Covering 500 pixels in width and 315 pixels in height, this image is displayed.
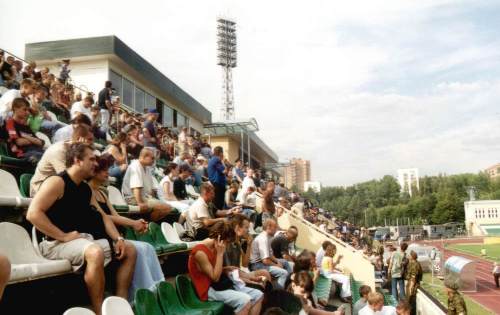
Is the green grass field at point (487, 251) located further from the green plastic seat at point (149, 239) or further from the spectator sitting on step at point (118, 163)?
the green plastic seat at point (149, 239)

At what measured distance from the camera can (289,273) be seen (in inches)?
297

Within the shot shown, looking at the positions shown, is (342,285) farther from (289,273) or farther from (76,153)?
(76,153)

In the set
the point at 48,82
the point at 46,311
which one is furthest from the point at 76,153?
the point at 48,82

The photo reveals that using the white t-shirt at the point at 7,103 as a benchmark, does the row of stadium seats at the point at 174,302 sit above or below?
below

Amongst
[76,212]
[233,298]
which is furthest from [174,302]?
[76,212]

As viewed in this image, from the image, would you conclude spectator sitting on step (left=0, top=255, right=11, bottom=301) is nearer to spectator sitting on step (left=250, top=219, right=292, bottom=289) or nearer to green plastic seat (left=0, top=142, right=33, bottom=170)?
green plastic seat (left=0, top=142, right=33, bottom=170)

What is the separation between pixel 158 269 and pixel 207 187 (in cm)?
232

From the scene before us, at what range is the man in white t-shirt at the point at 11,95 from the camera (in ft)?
20.6

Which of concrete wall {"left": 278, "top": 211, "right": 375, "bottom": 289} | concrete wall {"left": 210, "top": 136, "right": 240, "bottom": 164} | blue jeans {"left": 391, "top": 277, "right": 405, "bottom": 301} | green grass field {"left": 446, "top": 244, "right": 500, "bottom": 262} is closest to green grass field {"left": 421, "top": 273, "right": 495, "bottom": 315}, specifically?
blue jeans {"left": 391, "top": 277, "right": 405, "bottom": 301}

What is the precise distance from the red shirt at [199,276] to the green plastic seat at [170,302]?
0.37 metres

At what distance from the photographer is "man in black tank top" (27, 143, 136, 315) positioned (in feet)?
10.8

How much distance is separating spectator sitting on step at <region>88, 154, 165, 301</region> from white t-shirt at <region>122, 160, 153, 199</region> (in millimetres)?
1535

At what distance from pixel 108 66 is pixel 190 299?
14932 millimetres

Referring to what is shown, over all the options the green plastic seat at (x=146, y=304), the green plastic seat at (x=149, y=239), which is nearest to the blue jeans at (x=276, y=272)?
the green plastic seat at (x=149, y=239)
